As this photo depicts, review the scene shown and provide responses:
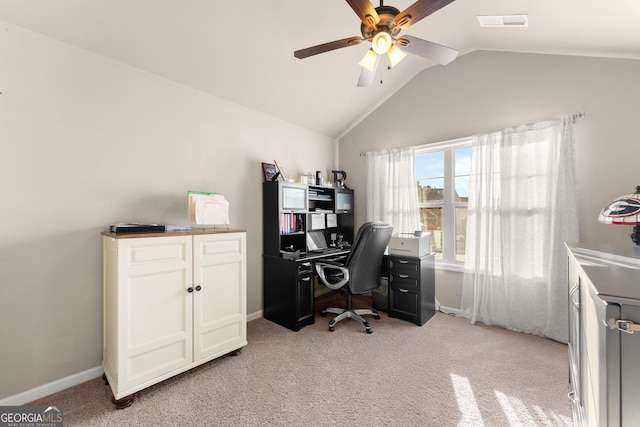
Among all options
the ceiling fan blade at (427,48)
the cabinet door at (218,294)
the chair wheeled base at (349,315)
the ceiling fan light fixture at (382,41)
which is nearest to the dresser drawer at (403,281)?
the chair wheeled base at (349,315)

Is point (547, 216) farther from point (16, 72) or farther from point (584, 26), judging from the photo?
point (16, 72)

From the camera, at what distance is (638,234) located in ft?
5.54

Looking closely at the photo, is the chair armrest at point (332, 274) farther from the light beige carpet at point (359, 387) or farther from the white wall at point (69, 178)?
the white wall at point (69, 178)

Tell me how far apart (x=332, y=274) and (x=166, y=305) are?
1560 mm

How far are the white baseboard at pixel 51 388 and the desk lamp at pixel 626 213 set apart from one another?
3783 mm

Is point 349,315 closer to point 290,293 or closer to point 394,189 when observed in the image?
point 290,293

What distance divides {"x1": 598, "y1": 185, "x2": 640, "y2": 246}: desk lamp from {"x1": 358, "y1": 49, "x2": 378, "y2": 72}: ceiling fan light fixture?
186 cm

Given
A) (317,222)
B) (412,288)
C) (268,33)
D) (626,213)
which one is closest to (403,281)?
(412,288)

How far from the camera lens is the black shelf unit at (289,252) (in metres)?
2.80

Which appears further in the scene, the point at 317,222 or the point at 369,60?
the point at 317,222

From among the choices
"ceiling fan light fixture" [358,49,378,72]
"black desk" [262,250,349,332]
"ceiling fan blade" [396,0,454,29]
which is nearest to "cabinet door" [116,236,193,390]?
"black desk" [262,250,349,332]

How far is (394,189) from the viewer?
3590 mm

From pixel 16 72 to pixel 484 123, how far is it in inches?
159

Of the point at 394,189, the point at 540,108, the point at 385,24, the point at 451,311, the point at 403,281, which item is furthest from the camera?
the point at 394,189
